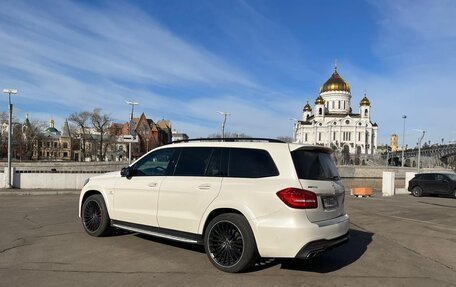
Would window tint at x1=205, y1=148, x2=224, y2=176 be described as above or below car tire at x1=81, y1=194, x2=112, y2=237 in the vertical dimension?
above

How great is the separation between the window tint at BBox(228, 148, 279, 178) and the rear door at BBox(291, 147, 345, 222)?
355 millimetres

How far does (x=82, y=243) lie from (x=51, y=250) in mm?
628

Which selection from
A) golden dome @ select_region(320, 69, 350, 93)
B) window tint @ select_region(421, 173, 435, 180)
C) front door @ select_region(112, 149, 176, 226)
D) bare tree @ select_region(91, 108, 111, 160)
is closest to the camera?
front door @ select_region(112, 149, 176, 226)

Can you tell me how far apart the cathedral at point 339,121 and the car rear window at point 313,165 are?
135 m

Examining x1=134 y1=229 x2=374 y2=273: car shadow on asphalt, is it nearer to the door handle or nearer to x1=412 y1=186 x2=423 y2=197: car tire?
the door handle

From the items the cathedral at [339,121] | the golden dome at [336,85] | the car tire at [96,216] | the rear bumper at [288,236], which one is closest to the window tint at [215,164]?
the rear bumper at [288,236]

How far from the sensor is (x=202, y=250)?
23.5 feet

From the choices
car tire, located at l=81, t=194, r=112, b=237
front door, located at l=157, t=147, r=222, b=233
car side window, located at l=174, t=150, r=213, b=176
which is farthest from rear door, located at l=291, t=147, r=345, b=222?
car tire, located at l=81, t=194, r=112, b=237

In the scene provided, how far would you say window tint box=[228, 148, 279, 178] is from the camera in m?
5.97

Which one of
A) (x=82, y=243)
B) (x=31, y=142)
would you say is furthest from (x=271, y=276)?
(x=31, y=142)

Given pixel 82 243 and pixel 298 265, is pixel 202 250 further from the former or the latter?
pixel 82 243

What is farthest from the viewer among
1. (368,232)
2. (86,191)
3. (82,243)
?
(368,232)

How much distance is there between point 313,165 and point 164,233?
2.55 m

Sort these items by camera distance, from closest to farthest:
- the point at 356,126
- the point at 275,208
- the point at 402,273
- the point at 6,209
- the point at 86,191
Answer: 1. the point at 275,208
2. the point at 402,273
3. the point at 86,191
4. the point at 6,209
5. the point at 356,126
